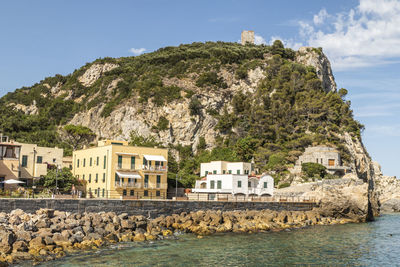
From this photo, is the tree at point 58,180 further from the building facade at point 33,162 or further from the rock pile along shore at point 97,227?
the rock pile along shore at point 97,227

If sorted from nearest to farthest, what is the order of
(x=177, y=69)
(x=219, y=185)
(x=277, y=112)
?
(x=219, y=185) < (x=277, y=112) < (x=177, y=69)

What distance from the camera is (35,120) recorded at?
89.2 metres

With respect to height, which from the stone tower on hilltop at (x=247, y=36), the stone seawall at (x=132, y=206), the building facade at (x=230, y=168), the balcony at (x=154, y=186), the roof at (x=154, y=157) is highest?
the stone tower on hilltop at (x=247, y=36)

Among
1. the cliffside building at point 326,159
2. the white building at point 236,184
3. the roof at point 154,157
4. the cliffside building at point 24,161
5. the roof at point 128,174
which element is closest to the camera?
the cliffside building at point 24,161

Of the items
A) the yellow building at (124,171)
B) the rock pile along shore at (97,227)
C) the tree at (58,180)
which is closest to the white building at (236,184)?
the yellow building at (124,171)

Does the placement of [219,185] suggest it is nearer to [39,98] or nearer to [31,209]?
[31,209]

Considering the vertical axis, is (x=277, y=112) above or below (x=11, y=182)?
above

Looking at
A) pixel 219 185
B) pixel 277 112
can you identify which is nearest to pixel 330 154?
pixel 277 112

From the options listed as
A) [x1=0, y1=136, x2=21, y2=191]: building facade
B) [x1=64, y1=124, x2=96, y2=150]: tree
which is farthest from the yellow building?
[x1=64, y1=124, x2=96, y2=150]: tree

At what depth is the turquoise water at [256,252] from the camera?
82.5 ft

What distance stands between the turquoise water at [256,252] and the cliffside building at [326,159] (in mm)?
28228

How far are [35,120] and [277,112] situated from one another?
52.2 metres

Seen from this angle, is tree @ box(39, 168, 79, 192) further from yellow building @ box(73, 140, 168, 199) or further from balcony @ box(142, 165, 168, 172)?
balcony @ box(142, 165, 168, 172)

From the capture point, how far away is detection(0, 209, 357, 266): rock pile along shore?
25.2 meters
